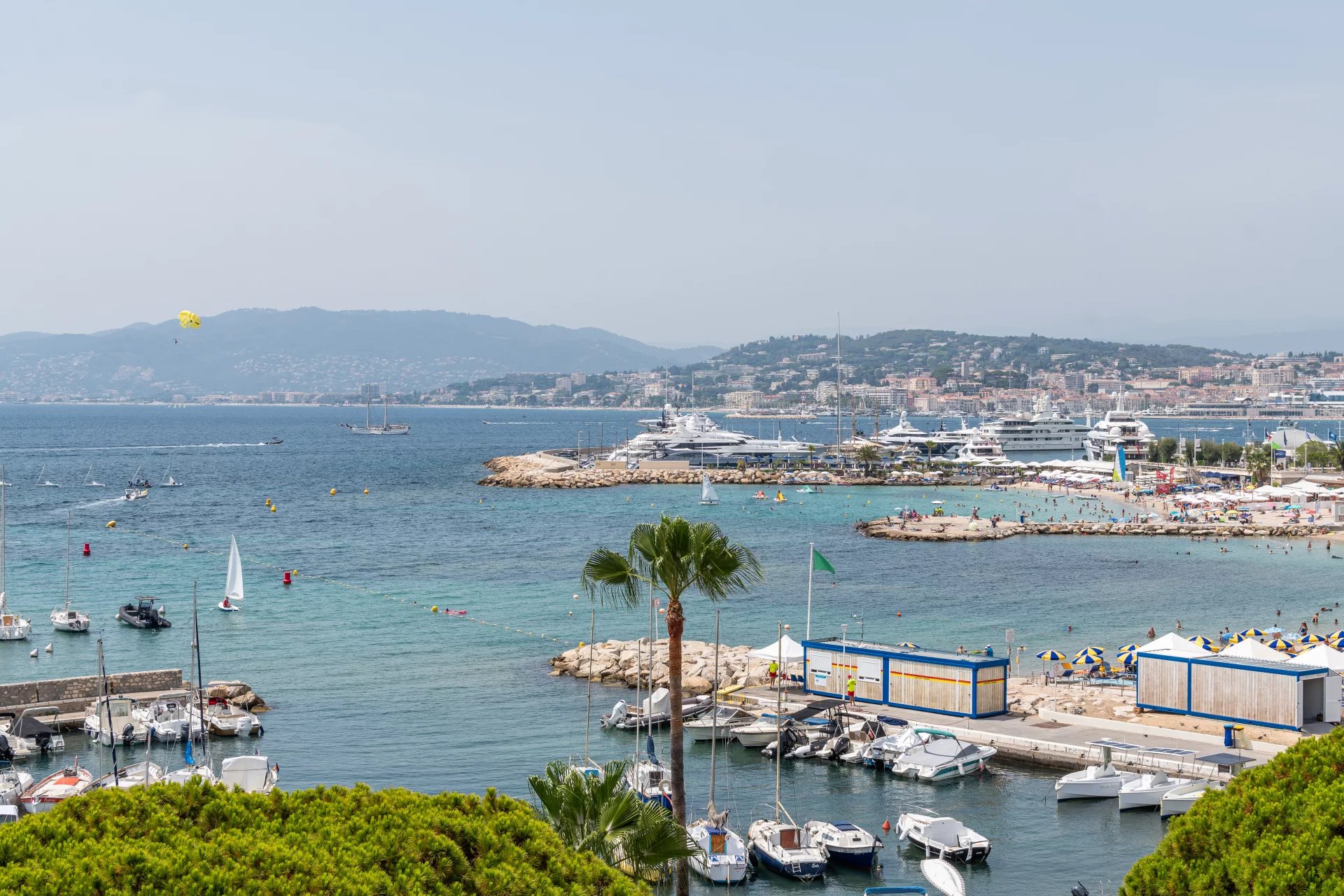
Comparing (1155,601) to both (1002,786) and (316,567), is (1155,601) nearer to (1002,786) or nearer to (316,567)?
(1002,786)

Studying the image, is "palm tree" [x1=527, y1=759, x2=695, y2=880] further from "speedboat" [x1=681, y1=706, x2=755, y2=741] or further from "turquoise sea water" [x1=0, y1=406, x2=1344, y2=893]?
"speedboat" [x1=681, y1=706, x2=755, y2=741]

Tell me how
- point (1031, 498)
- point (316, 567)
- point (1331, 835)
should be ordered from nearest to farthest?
point (1331, 835) < point (316, 567) < point (1031, 498)

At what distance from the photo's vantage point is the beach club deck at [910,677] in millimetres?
28453

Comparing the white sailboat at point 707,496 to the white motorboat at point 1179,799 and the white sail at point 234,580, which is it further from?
the white motorboat at point 1179,799

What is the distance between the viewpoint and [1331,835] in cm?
941

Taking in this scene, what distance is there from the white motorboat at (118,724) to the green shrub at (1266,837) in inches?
857

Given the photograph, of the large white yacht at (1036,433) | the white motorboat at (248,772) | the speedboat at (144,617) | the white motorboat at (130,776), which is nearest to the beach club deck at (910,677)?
the white motorboat at (248,772)

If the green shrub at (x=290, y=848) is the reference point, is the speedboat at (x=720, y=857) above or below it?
below

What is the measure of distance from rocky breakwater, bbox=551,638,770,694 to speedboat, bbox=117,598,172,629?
45.3 ft

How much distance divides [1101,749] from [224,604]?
1192 inches

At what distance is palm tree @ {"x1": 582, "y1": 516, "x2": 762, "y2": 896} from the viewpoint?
14.5m

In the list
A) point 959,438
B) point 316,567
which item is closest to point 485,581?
point 316,567

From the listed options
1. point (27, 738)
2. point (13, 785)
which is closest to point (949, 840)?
point (13, 785)

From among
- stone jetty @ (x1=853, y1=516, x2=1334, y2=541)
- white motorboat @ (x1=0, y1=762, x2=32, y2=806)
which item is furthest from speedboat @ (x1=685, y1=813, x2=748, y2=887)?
stone jetty @ (x1=853, y1=516, x2=1334, y2=541)
